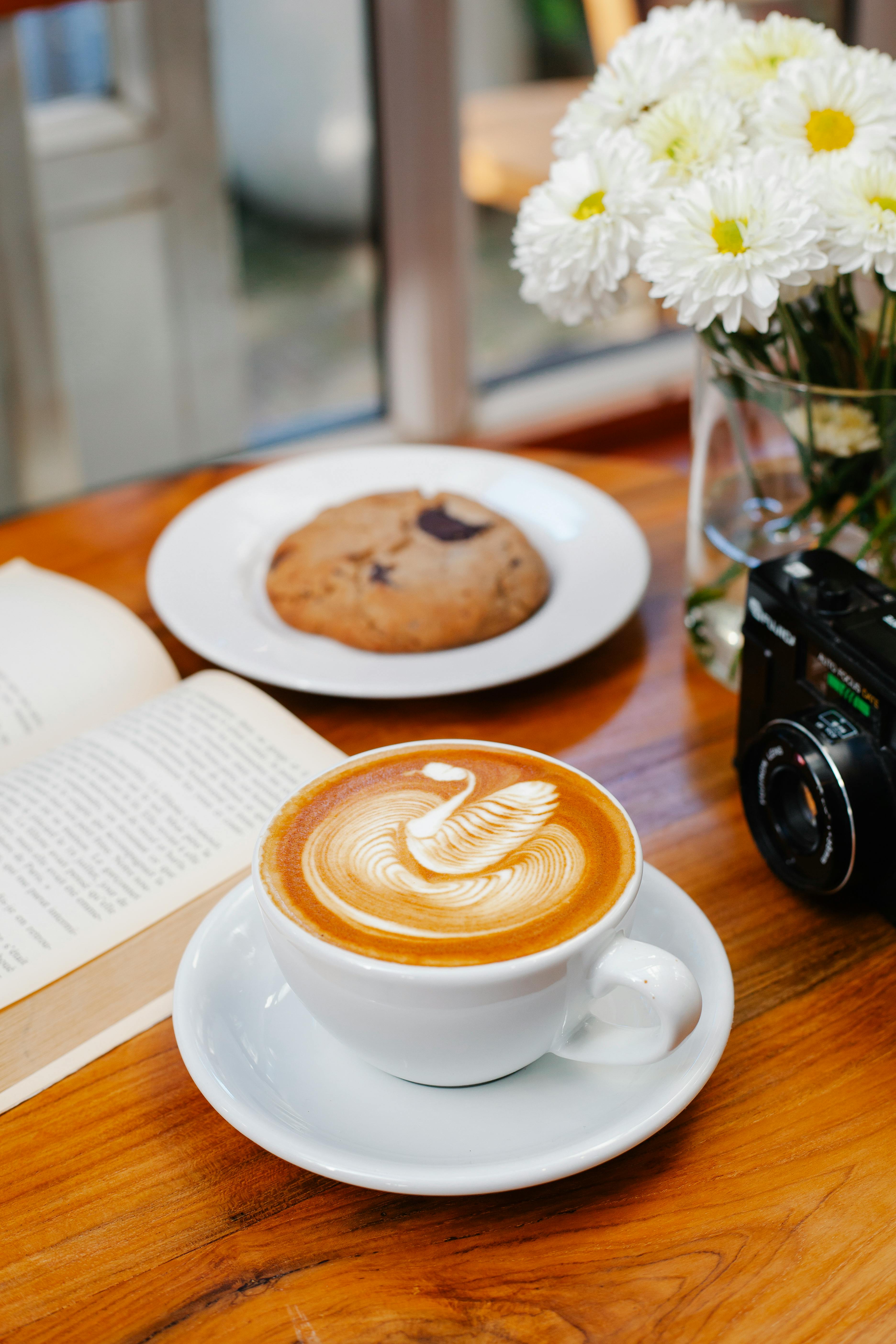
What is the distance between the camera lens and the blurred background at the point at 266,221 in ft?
5.20

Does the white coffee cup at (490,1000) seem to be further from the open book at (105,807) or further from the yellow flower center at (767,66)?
the yellow flower center at (767,66)

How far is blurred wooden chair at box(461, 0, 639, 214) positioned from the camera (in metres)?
1.92

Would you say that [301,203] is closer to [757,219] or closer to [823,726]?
[757,219]

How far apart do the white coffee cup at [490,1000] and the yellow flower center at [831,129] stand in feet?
1.25

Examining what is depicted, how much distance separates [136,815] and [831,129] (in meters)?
0.49

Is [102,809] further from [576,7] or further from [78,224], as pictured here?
[576,7]

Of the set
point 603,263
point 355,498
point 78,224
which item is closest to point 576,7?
point 78,224

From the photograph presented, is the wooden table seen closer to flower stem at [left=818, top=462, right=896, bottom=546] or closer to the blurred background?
flower stem at [left=818, top=462, right=896, bottom=546]

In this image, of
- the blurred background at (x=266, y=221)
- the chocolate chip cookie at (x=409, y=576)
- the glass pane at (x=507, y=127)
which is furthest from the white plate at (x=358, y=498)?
the glass pane at (x=507, y=127)

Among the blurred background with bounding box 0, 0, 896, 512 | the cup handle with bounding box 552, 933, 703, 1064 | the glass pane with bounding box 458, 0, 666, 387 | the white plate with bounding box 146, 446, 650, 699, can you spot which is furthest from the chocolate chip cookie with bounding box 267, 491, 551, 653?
the glass pane with bounding box 458, 0, 666, 387

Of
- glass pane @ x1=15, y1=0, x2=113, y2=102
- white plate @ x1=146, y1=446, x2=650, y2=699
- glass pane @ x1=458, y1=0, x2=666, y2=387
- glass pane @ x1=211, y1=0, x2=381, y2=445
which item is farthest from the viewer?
glass pane @ x1=458, y1=0, x2=666, y2=387

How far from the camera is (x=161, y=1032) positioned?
0.52 metres

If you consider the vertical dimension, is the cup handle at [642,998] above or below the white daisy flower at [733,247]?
below

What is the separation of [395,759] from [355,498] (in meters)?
0.41
